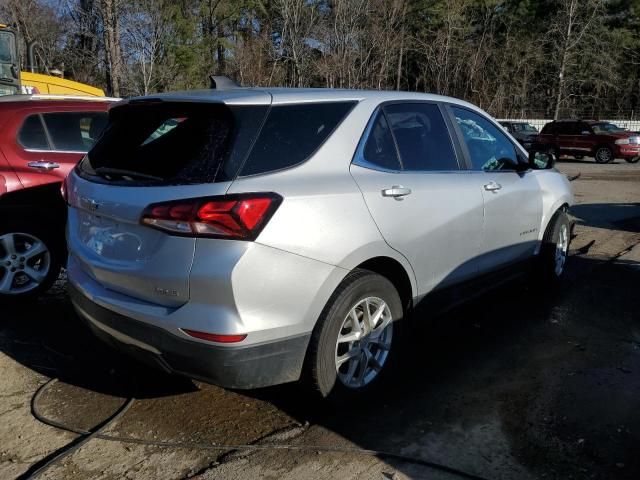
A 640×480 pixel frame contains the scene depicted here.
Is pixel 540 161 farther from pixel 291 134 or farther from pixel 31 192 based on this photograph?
pixel 31 192

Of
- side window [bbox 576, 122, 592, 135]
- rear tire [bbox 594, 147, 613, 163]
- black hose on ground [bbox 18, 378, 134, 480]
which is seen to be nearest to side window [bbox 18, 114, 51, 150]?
black hose on ground [bbox 18, 378, 134, 480]

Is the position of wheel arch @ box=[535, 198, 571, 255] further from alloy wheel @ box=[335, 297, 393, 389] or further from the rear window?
the rear window

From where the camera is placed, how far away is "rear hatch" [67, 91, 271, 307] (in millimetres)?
2840

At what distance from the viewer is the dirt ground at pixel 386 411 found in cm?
296

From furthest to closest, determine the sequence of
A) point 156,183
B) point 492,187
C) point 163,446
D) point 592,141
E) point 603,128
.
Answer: point 603,128
point 592,141
point 492,187
point 163,446
point 156,183

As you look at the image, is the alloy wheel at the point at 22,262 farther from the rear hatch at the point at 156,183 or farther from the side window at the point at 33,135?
the rear hatch at the point at 156,183

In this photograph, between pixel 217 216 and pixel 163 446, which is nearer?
pixel 217 216

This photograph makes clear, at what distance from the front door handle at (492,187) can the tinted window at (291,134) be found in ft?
4.76

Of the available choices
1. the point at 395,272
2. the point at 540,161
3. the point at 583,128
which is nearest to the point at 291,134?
the point at 395,272

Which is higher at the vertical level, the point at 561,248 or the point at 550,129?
the point at 561,248

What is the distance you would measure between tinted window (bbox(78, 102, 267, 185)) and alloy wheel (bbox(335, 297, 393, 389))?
1.11 metres

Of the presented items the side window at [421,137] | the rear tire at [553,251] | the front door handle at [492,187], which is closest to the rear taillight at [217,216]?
the side window at [421,137]

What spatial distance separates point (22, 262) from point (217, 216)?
10.3ft

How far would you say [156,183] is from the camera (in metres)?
2.95
